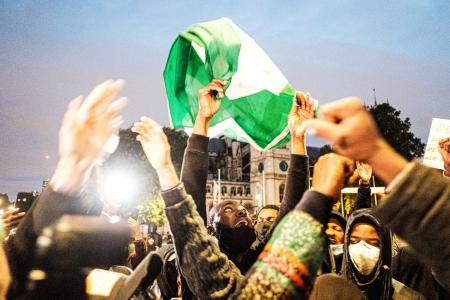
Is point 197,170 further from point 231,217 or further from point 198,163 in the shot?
point 231,217

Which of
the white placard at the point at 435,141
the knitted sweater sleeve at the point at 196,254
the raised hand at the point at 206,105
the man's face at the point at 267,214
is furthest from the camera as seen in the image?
the man's face at the point at 267,214

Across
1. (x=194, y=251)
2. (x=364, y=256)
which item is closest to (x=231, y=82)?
(x=364, y=256)

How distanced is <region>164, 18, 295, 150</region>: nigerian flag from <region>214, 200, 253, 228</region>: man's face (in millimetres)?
838

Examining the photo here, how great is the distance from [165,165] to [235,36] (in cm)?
207

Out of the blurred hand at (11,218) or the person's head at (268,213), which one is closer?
the blurred hand at (11,218)

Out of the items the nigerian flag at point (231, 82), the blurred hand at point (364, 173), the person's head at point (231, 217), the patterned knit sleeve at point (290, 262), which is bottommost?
the person's head at point (231, 217)

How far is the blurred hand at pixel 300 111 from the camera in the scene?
3060 mm

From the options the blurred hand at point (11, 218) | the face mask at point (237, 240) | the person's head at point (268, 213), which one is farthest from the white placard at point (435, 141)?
the blurred hand at point (11, 218)

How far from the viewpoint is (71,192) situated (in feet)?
5.27

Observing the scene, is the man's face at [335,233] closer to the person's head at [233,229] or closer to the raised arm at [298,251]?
the person's head at [233,229]

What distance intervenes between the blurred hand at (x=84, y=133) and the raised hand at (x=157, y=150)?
1.53 feet

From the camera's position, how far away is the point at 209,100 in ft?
10.2

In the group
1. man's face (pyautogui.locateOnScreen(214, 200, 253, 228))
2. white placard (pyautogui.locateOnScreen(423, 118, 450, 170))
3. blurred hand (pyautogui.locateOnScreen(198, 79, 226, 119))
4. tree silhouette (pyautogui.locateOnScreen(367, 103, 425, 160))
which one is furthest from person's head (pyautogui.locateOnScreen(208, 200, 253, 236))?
tree silhouette (pyautogui.locateOnScreen(367, 103, 425, 160))

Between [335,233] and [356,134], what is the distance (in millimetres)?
3872
